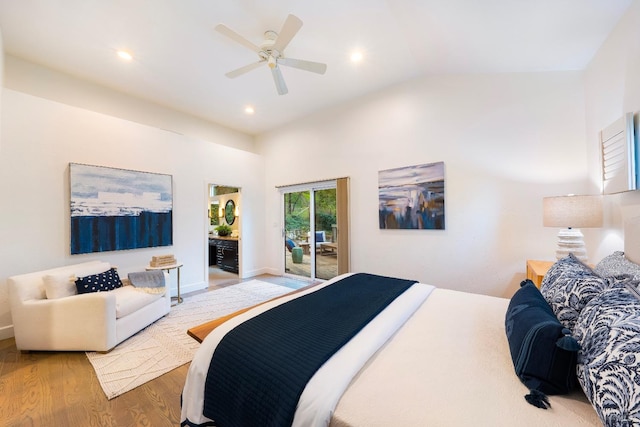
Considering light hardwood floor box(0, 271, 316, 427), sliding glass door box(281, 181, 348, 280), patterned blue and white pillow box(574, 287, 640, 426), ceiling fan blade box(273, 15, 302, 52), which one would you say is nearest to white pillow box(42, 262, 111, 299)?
light hardwood floor box(0, 271, 316, 427)

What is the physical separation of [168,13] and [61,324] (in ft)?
10.6

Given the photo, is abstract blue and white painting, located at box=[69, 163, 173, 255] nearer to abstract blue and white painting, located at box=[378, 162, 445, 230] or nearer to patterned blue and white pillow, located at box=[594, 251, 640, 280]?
abstract blue and white painting, located at box=[378, 162, 445, 230]

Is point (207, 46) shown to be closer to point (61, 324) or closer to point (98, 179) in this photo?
point (98, 179)

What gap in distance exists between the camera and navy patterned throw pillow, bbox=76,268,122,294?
8.38ft

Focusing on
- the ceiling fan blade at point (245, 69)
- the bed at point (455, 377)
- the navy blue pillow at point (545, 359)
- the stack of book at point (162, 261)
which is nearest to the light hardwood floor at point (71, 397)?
the bed at point (455, 377)

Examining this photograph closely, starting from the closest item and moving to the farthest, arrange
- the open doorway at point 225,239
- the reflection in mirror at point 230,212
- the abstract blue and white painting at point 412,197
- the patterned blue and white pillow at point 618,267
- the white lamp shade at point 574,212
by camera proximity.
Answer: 1. the patterned blue and white pillow at point 618,267
2. the white lamp shade at point 574,212
3. the abstract blue and white painting at point 412,197
4. the open doorway at point 225,239
5. the reflection in mirror at point 230,212

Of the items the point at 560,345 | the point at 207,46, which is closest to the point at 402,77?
the point at 207,46

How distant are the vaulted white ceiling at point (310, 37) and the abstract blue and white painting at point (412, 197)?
1.43 meters

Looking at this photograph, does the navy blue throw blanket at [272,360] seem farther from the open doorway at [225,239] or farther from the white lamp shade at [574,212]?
the open doorway at [225,239]

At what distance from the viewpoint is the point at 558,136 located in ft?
9.41

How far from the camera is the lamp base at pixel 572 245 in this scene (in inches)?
94.4

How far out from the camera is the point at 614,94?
2.15 metres

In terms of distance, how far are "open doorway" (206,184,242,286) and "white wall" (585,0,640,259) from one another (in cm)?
536

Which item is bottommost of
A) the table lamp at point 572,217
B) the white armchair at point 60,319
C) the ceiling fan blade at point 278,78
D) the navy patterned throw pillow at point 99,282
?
the white armchair at point 60,319
